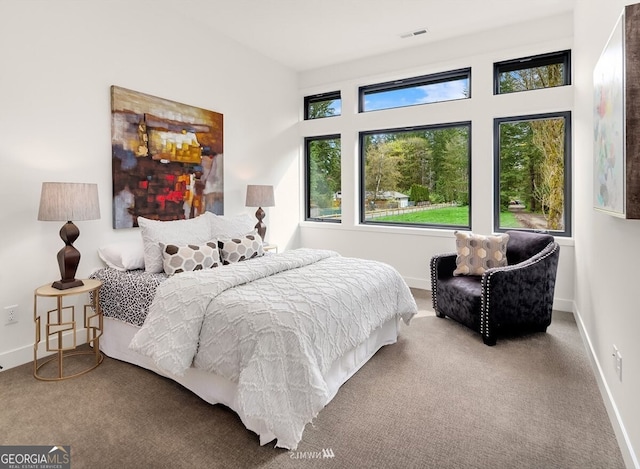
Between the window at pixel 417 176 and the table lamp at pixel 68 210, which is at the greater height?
the window at pixel 417 176

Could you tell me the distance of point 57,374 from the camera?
102 inches

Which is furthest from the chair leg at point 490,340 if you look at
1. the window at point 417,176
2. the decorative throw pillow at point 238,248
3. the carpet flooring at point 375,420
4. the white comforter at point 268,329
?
the decorative throw pillow at point 238,248

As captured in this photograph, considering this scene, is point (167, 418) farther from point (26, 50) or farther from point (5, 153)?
point (26, 50)

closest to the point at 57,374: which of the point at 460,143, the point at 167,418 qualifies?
the point at 167,418

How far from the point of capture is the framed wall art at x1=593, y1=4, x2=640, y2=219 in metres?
1.45

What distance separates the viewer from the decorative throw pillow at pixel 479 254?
11.7 feet

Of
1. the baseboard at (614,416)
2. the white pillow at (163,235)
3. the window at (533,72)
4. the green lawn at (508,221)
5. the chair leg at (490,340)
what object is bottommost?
the baseboard at (614,416)

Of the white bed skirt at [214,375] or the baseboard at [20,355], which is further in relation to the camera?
the baseboard at [20,355]

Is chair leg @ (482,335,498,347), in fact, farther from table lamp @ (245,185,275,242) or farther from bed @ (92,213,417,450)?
table lamp @ (245,185,275,242)

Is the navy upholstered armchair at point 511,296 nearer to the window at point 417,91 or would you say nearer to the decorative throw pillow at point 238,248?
the decorative throw pillow at point 238,248

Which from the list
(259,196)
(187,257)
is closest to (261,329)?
(187,257)

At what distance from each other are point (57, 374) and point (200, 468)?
155 cm

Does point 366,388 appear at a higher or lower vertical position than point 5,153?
Result: lower

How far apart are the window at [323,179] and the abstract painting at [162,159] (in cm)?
172
